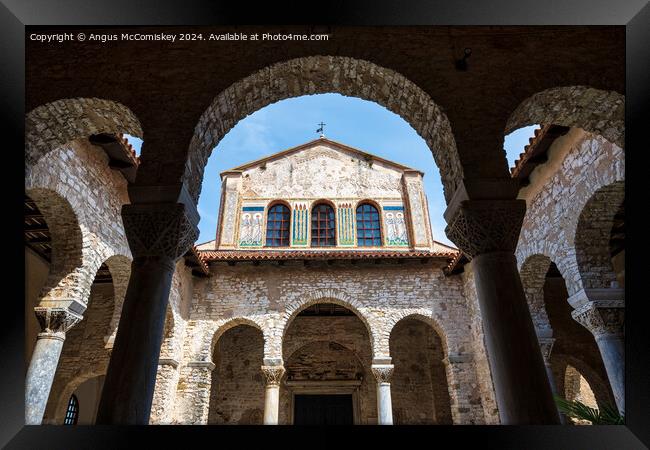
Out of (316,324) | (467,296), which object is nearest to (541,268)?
(467,296)

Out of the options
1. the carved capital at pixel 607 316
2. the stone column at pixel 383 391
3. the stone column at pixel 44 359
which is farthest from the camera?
the stone column at pixel 383 391

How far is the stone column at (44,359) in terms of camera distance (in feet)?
21.3

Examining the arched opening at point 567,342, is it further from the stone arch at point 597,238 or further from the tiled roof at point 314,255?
the stone arch at point 597,238

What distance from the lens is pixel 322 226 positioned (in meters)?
15.0

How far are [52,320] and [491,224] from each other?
7252 mm

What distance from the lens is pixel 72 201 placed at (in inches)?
294

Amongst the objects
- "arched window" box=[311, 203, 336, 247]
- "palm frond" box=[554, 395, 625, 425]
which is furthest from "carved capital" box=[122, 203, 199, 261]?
"arched window" box=[311, 203, 336, 247]

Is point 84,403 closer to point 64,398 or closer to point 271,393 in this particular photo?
point 64,398

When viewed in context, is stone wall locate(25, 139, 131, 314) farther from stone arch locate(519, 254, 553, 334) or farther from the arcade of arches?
stone arch locate(519, 254, 553, 334)

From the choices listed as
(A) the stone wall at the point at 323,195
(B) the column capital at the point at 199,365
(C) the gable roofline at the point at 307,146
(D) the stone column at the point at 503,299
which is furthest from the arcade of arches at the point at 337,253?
(C) the gable roofline at the point at 307,146

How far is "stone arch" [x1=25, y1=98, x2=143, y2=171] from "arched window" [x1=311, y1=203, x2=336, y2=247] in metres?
9.74

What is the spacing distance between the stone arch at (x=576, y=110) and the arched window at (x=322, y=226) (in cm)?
980
